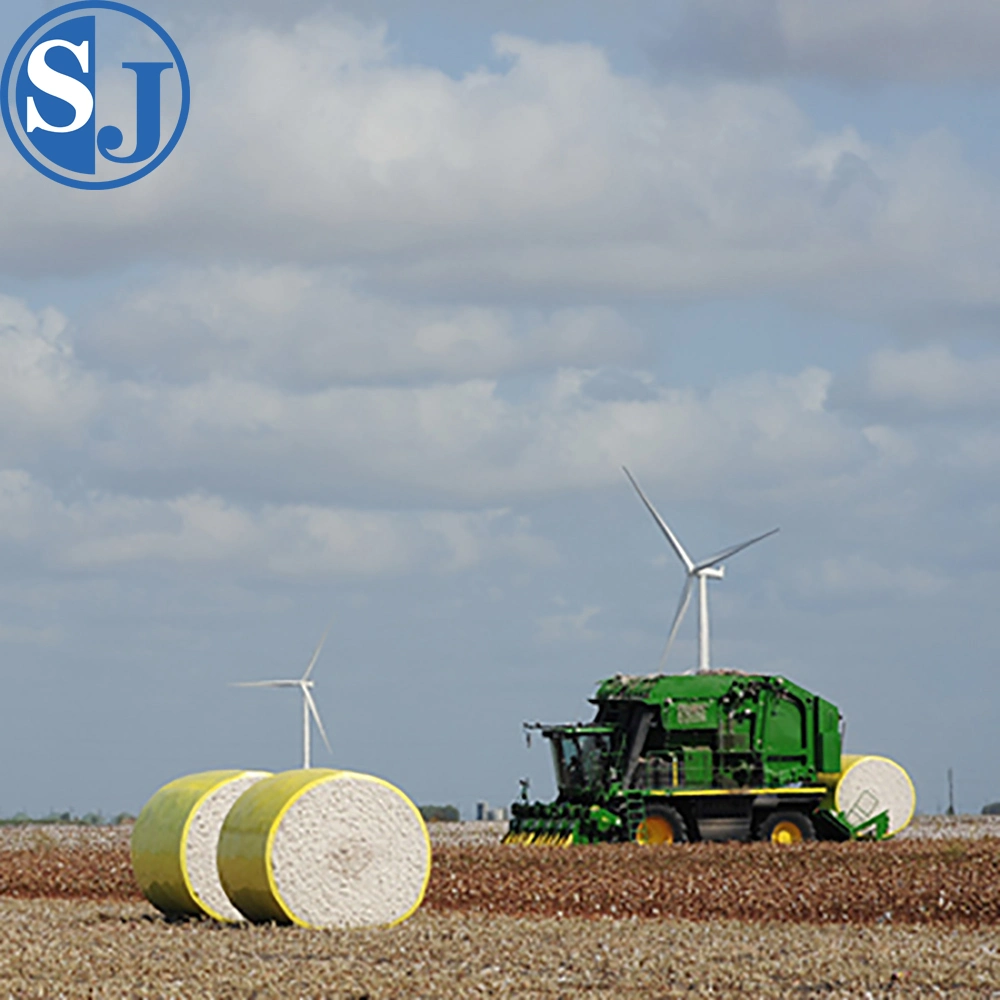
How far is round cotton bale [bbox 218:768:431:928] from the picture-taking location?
1905cm

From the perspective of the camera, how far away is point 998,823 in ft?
168

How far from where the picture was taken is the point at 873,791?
1538 inches

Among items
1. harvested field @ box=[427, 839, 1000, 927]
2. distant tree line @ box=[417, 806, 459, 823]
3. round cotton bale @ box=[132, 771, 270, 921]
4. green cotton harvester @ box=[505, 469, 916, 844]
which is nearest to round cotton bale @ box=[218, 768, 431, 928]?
round cotton bale @ box=[132, 771, 270, 921]

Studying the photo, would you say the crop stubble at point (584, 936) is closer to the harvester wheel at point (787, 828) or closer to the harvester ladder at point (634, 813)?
the harvester ladder at point (634, 813)

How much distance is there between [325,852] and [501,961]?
3613mm

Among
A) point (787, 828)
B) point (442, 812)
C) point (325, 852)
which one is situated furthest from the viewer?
point (442, 812)

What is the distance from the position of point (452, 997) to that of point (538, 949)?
2.83 m

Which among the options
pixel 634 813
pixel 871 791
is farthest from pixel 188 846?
pixel 871 791

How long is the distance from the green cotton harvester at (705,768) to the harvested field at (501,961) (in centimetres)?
1546

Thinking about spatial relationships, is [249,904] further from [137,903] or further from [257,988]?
[137,903]

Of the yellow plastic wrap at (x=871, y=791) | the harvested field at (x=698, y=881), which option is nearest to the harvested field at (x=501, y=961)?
the harvested field at (x=698, y=881)

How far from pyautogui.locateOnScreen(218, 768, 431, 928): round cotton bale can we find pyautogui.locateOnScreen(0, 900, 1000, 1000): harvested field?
1.20 ft

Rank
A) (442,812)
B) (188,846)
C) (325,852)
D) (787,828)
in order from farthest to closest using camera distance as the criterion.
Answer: (442,812)
(787,828)
(188,846)
(325,852)

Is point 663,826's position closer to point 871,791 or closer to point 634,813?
point 634,813
